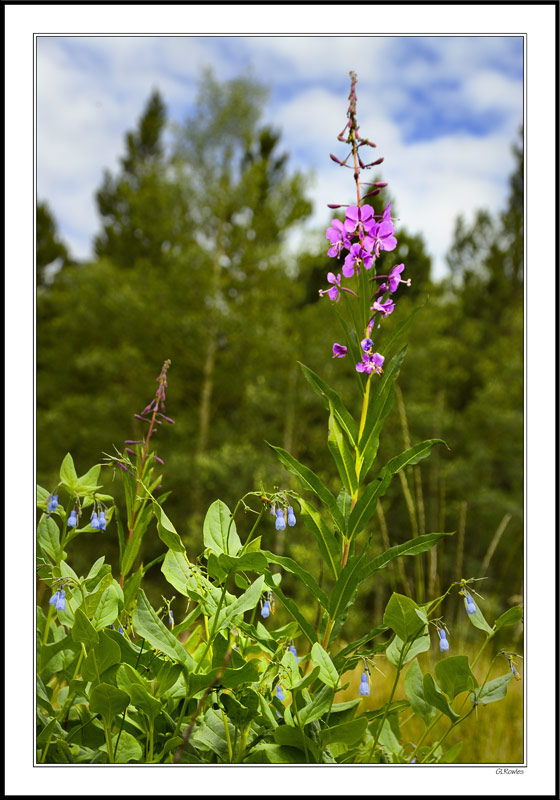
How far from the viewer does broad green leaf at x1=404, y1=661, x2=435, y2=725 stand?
1.09 m

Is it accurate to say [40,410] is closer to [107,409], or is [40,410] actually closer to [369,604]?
[107,409]

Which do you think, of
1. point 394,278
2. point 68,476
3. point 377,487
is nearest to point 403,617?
point 377,487

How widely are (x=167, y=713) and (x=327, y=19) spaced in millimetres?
1322

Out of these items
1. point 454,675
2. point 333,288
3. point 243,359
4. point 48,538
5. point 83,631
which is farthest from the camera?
point 243,359

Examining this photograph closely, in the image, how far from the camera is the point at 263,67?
9750 millimetres

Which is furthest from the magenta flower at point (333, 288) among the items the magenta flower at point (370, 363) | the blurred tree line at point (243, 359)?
the blurred tree line at point (243, 359)

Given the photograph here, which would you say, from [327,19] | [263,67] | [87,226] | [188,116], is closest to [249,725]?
[327,19]

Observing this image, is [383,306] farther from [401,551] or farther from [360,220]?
[401,551]

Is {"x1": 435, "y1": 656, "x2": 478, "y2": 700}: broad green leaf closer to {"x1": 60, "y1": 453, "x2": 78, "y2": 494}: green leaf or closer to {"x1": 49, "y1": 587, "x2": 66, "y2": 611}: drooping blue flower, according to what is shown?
{"x1": 49, "y1": 587, "x2": 66, "y2": 611}: drooping blue flower

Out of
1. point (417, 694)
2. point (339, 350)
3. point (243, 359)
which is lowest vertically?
point (417, 694)

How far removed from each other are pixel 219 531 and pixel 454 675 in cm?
45

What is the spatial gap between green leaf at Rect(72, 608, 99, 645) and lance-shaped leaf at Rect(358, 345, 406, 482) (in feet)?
1.59

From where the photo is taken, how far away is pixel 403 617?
96 cm

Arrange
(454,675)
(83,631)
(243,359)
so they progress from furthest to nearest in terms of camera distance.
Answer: (243,359) < (454,675) < (83,631)
